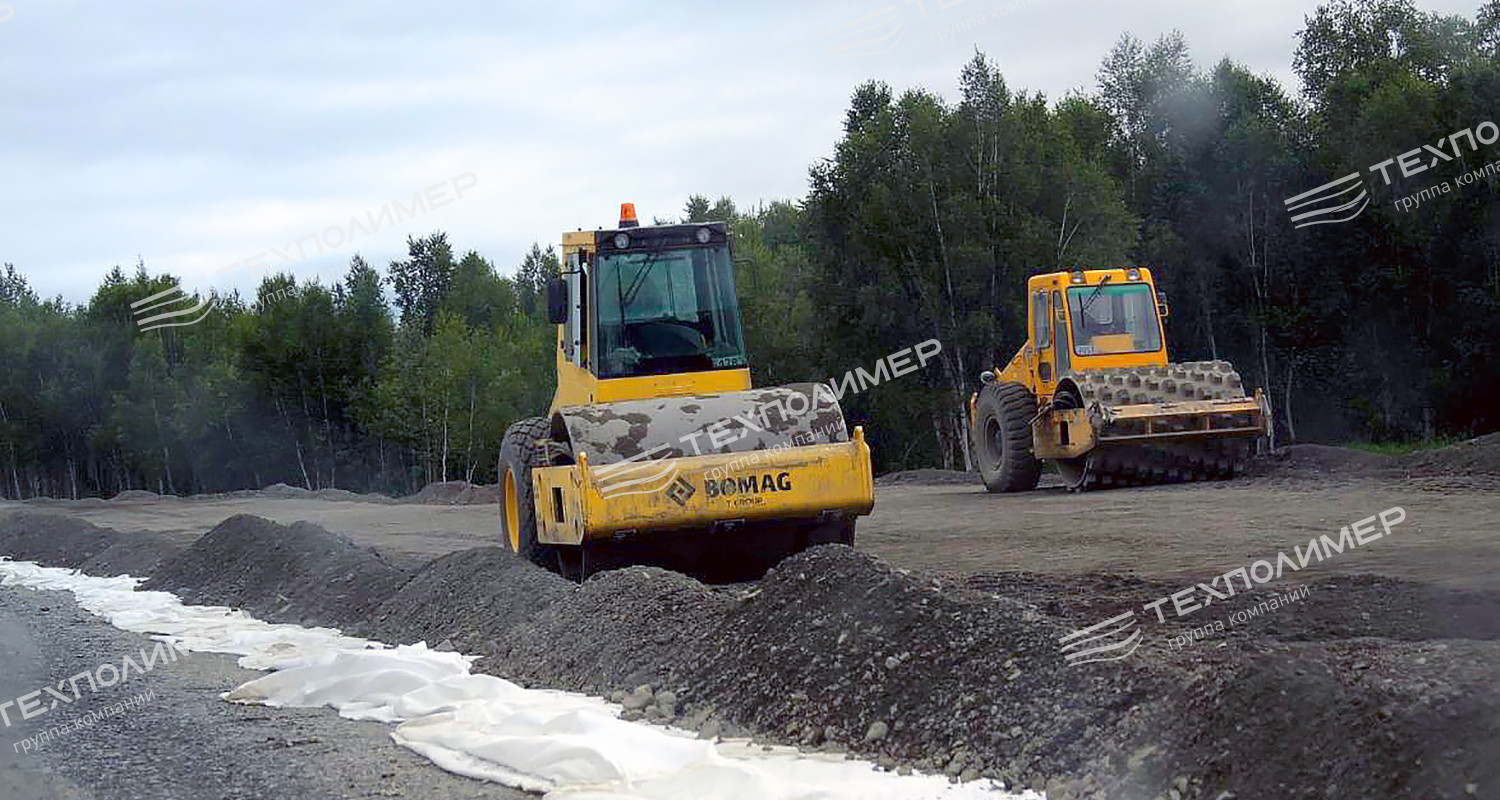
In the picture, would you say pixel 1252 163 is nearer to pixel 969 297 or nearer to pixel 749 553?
pixel 969 297

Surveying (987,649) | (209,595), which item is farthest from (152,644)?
(987,649)

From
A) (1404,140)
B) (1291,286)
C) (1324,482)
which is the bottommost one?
(1324,482)

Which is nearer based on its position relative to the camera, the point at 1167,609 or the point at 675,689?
the point at 675,689

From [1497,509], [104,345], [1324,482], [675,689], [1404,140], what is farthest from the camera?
[104,345]

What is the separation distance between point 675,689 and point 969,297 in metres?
33.9

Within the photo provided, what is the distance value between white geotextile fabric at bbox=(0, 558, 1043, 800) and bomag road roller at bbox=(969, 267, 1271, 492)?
10632 millimetres

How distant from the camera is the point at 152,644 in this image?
11.1m

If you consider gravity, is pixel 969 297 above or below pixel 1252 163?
below

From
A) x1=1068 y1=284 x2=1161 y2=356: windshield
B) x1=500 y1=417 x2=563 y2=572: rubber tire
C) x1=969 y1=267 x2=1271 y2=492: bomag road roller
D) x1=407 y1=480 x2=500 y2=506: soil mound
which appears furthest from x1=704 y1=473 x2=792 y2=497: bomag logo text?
x1=407 y1=480 x2=500 y2=506: soil mound

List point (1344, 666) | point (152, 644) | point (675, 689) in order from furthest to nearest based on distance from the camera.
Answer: point (152, 644), point (675, 689), point (1344, 666)

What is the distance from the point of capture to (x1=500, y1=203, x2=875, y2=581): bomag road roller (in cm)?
1049
